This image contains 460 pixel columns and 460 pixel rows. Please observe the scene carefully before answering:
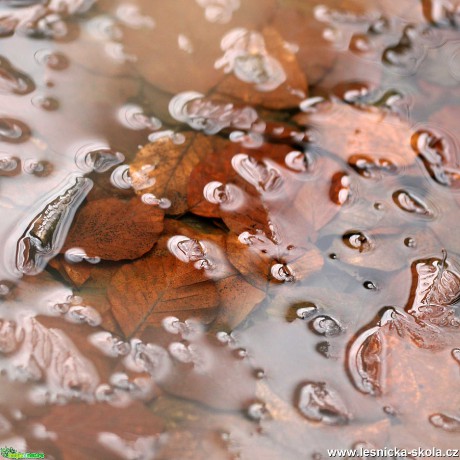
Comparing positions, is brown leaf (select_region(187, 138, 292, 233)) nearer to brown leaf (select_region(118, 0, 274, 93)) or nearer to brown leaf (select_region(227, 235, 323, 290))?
brown leaf (select_region(227, 235, 323, 290))

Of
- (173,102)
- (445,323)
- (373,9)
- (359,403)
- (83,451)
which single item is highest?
(373,9)

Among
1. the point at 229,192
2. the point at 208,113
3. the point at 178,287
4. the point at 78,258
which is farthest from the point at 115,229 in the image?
the point at 208,113

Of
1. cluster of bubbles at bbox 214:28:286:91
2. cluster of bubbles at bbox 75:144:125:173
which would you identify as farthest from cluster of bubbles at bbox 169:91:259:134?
cluster of bubbles at bbox 75:144:125:173

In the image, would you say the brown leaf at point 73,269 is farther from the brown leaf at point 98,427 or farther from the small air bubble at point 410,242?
the small air bubble at point 410,242

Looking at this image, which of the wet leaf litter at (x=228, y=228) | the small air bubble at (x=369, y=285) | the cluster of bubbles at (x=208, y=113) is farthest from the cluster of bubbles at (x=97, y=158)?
the small air bubble at (x=369, y=285)

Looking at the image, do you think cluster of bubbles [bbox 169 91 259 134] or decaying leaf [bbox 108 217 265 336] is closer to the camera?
decaying leaf [bbox 108 217 265 336]

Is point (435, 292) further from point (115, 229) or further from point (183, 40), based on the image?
point (183, 40)

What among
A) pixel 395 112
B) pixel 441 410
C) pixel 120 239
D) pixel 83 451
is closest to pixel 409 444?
pixel 441 410

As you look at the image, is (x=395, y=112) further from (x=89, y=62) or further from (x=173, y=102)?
(x=89, y=62)
